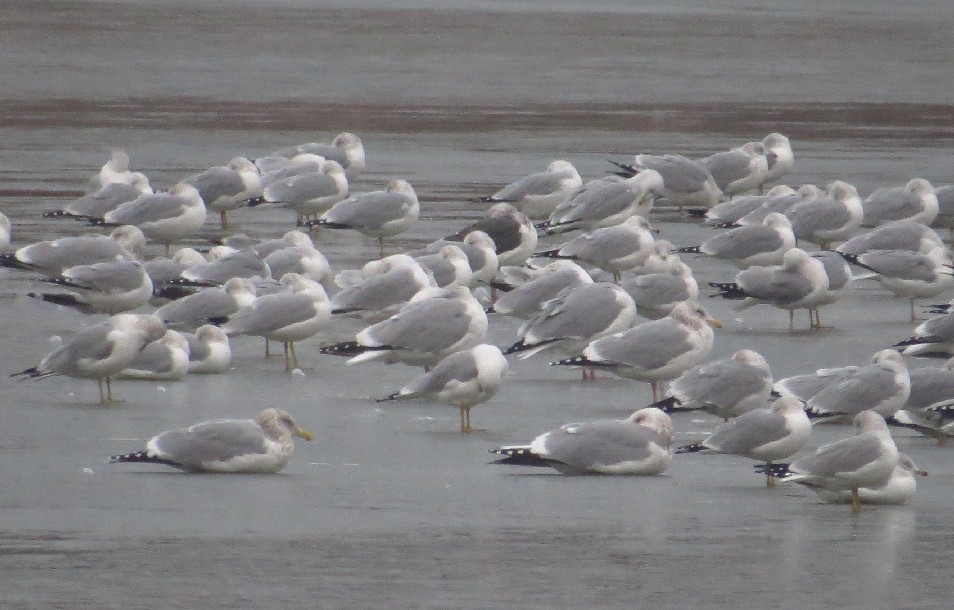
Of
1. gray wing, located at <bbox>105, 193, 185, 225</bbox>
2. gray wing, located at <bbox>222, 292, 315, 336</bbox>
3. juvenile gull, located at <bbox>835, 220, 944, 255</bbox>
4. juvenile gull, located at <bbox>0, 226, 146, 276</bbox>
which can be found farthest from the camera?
gray wing, located at <bbox>105, 193, 185, 225</bbox>

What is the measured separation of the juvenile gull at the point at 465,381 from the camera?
427 inches

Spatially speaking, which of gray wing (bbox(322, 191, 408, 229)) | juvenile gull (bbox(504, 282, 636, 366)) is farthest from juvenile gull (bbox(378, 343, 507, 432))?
gray wing (bbox(322, 191, 408, 229))

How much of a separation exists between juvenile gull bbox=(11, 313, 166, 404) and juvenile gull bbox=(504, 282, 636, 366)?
7.29 feet

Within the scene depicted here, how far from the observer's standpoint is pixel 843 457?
9266 mm

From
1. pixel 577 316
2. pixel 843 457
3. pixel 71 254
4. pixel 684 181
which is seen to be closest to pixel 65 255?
pixel 71 254

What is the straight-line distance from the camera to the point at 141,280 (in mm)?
13352

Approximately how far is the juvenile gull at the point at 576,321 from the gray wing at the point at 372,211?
15.1 ft

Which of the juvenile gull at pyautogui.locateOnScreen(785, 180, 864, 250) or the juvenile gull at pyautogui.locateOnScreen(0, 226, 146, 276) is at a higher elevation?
the juvenile gull at pyautogui.locateOnScreen(0, 226, 146, 276)

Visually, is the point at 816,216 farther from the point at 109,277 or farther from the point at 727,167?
the point at 109,277

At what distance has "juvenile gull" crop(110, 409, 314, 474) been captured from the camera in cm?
962

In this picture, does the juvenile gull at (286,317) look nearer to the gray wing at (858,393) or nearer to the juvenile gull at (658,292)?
the juvenile gull at (658,292)

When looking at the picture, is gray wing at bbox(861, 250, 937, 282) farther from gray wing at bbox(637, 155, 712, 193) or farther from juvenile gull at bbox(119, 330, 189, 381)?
juvenile gull at bbox(119, 330, 189, 381)

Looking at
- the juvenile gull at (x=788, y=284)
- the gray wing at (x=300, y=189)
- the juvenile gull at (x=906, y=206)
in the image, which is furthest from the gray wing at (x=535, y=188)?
the juvenile gull at (x=788, y=284)

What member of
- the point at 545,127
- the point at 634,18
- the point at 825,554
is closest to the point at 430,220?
the point at 545,127
